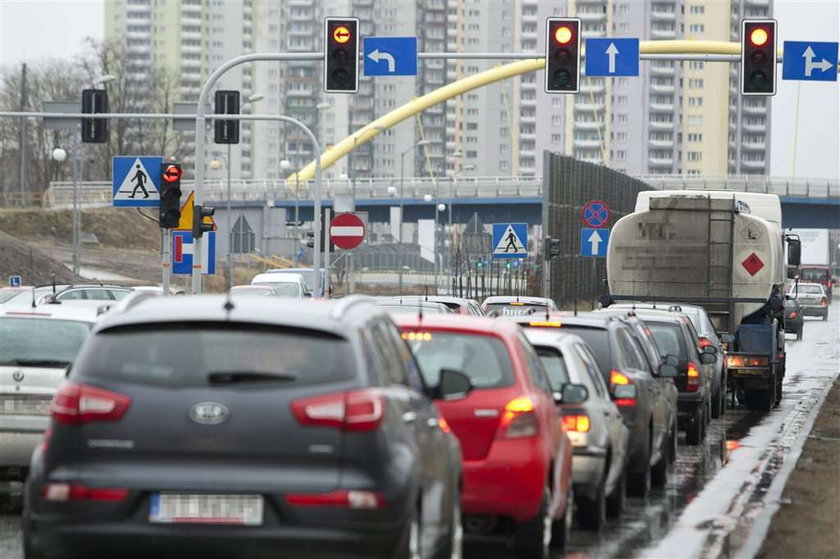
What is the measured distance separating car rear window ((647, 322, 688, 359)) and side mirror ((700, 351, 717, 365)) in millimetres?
203

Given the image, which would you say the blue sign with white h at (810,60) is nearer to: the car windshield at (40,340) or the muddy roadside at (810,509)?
the muddy roadside at (810,509)

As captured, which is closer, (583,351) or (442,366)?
(442,366)

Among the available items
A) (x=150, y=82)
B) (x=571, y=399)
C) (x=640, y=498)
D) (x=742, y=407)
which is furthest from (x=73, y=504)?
(x=150, y=82)

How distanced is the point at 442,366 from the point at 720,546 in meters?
2.37

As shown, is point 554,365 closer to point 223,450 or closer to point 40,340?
point 40,340

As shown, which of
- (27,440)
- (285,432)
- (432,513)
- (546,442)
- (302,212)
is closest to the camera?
(285,432)

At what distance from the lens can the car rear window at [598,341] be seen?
15.7m

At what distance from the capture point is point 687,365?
2247cm

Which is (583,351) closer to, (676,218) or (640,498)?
(640,498)

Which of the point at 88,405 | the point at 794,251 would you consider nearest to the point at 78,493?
the point at 88,405

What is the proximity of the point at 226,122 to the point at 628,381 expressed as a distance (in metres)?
22.3

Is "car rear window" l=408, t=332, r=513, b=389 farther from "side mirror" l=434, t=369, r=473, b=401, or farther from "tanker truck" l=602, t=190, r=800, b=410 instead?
"tanker truck" l=602, t=190, r=800, b=410

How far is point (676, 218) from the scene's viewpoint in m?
32.0

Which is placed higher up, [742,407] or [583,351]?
[583,351]
